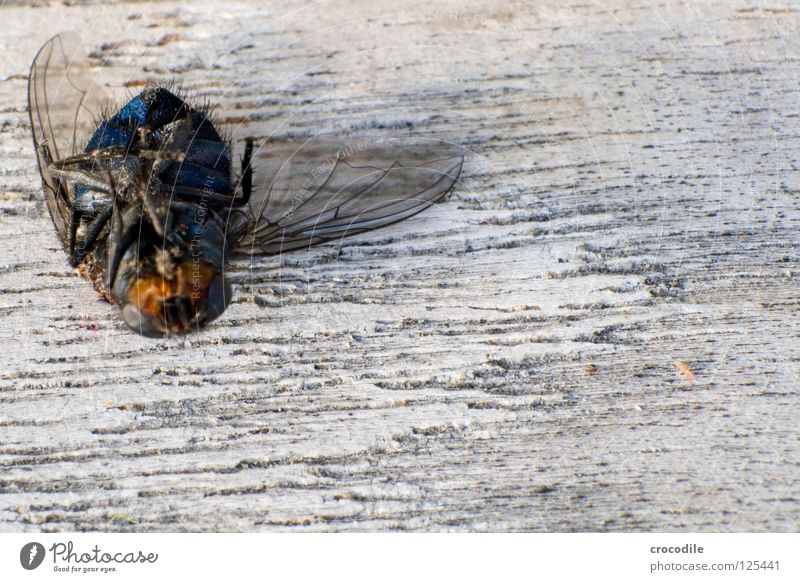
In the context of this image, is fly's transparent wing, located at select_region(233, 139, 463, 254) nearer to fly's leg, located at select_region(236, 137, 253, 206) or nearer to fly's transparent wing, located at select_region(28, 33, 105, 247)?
fly's leg, located at select_region(236, 137, 253, 206)

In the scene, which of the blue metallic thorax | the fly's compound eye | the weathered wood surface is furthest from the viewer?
the blue metallic thorax

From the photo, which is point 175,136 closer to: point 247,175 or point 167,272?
point 247,175

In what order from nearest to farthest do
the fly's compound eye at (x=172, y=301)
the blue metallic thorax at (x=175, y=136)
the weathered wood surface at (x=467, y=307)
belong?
the fly's compound eye at (x=172, y=301), the weathered wood surface at (x=467, y=307), the blue metallic thorax at (x=175, y=136)

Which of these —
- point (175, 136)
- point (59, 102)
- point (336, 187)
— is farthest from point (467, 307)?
point (59, 102)

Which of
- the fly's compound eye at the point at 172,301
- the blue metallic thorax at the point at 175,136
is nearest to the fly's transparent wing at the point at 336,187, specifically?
the blue metallic thorax at the point at 175,136

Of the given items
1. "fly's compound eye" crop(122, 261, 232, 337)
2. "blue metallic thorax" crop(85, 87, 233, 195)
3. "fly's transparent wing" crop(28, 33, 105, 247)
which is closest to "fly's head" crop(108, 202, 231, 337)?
"fly's compound eye" crop(122, 261, 232, 337)
